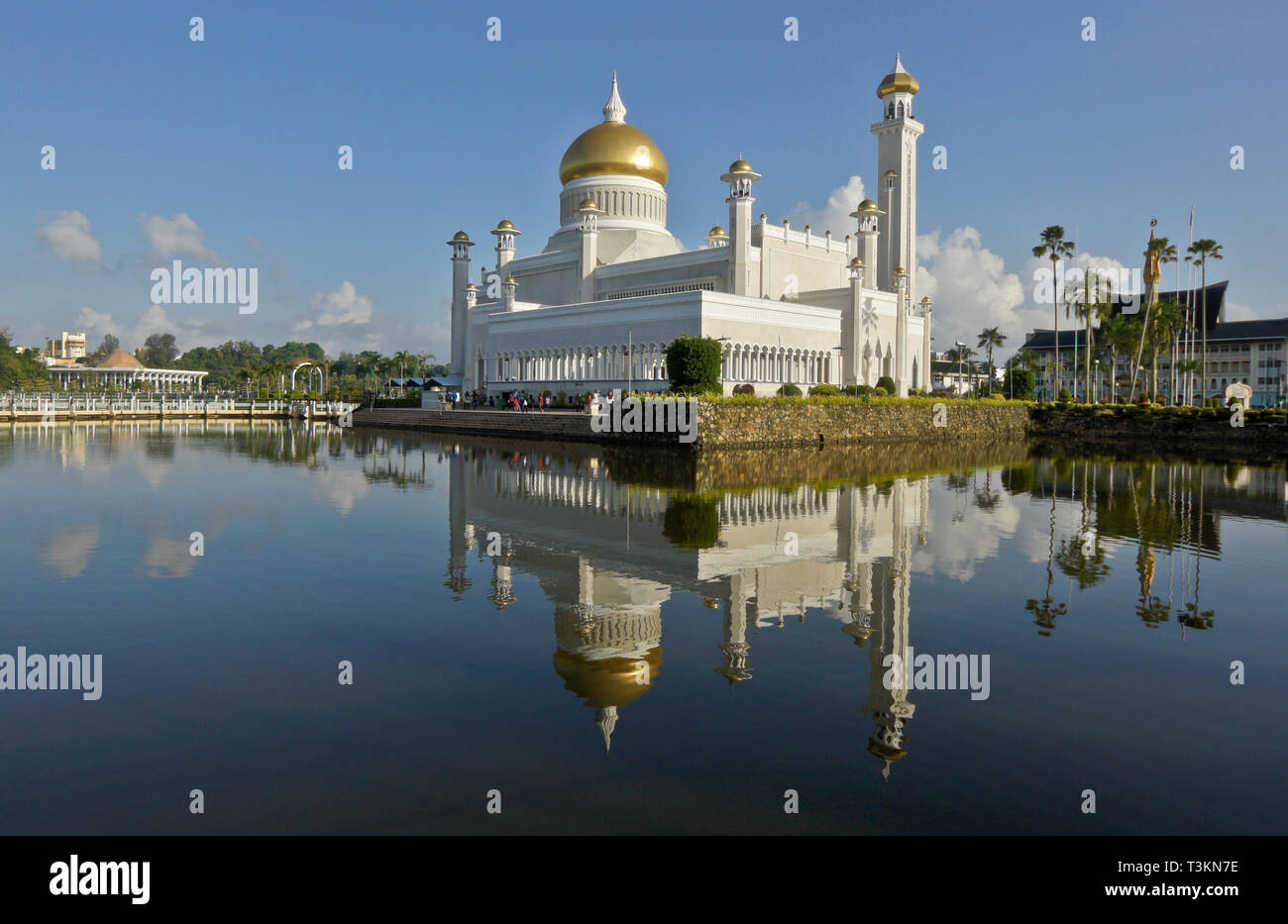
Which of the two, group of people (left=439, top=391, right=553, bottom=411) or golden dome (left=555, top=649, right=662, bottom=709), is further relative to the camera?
group of people (left=439, top=391, right=553, bottom=411)

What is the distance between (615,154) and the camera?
4478 centimetres

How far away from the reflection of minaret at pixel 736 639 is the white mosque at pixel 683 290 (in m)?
26.1

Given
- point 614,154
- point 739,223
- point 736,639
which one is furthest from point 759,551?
point 614,154

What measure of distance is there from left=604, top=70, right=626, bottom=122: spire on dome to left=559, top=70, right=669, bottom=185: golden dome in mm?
931

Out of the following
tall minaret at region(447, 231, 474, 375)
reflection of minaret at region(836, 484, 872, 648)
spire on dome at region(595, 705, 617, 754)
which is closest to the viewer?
spire on dome at region(595, 705, 617, 754)

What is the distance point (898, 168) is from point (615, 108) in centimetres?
1584

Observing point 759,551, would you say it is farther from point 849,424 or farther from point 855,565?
point 849,424

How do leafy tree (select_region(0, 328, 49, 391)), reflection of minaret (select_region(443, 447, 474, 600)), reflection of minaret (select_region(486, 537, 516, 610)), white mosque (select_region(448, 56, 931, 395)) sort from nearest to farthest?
1. reflection of minaret (select_region(486, 537, 516, 610))
2. reflection of minaret (select_region(443, 447, 474, 600))
3. white mosque (select_region(448, 56, 931, 395))
4. leafy tree (select_region(0, 328, 49, 391))

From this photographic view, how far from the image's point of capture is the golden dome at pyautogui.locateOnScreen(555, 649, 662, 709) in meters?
5.35

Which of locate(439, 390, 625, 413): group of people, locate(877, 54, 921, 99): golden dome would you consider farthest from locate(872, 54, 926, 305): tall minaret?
locate(439, 390, 625, 413): group of people

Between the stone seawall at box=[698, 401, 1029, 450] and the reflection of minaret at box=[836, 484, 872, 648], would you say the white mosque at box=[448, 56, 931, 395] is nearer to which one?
the stone seawall at box=[698, 401, 1029, 450]
